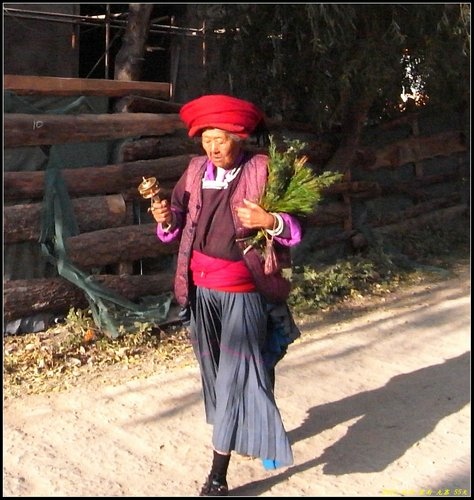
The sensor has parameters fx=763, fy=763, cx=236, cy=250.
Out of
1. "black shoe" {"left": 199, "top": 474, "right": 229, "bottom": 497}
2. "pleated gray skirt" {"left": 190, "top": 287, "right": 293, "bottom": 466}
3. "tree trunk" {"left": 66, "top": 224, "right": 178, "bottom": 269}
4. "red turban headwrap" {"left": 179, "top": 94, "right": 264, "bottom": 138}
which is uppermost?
"red turban headwrap" {"left": 179, "top": 94, "right": 264, "bottom": 138}

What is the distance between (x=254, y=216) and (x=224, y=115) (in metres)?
0.46

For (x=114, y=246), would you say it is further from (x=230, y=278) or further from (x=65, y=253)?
(x=230, y=278)

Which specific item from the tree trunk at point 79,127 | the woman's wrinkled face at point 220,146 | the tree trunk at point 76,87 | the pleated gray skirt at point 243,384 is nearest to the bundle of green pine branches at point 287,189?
the woman's wrinkled face at point 220,146

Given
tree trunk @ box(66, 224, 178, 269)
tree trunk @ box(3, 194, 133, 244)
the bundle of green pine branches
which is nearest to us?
the bundle of green pine branches

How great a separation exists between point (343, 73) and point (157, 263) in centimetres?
249

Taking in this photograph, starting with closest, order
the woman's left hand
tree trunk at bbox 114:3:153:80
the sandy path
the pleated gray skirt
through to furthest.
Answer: the woman's left hand, the pleated gray skirt, the sandy path, tree trunk at bbox 114:3:153:80

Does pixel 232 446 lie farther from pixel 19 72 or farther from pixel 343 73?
pixel 19 72

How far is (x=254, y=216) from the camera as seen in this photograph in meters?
3.28

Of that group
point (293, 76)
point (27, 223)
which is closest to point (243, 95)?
point (293, 76)

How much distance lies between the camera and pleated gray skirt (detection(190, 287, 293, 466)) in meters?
3.51

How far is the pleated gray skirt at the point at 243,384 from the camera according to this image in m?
3.51

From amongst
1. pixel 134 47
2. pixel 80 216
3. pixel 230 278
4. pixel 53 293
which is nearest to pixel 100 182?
pixel 80 216

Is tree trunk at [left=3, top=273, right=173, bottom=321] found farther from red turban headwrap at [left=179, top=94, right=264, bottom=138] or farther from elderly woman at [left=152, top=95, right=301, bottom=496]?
red turban headwrap at [left=179, top=94, right=264, bottom=138]

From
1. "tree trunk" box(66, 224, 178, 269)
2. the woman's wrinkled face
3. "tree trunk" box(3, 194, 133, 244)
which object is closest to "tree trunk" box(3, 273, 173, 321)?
"tree trunk" box(66, 224, 178, 269)
